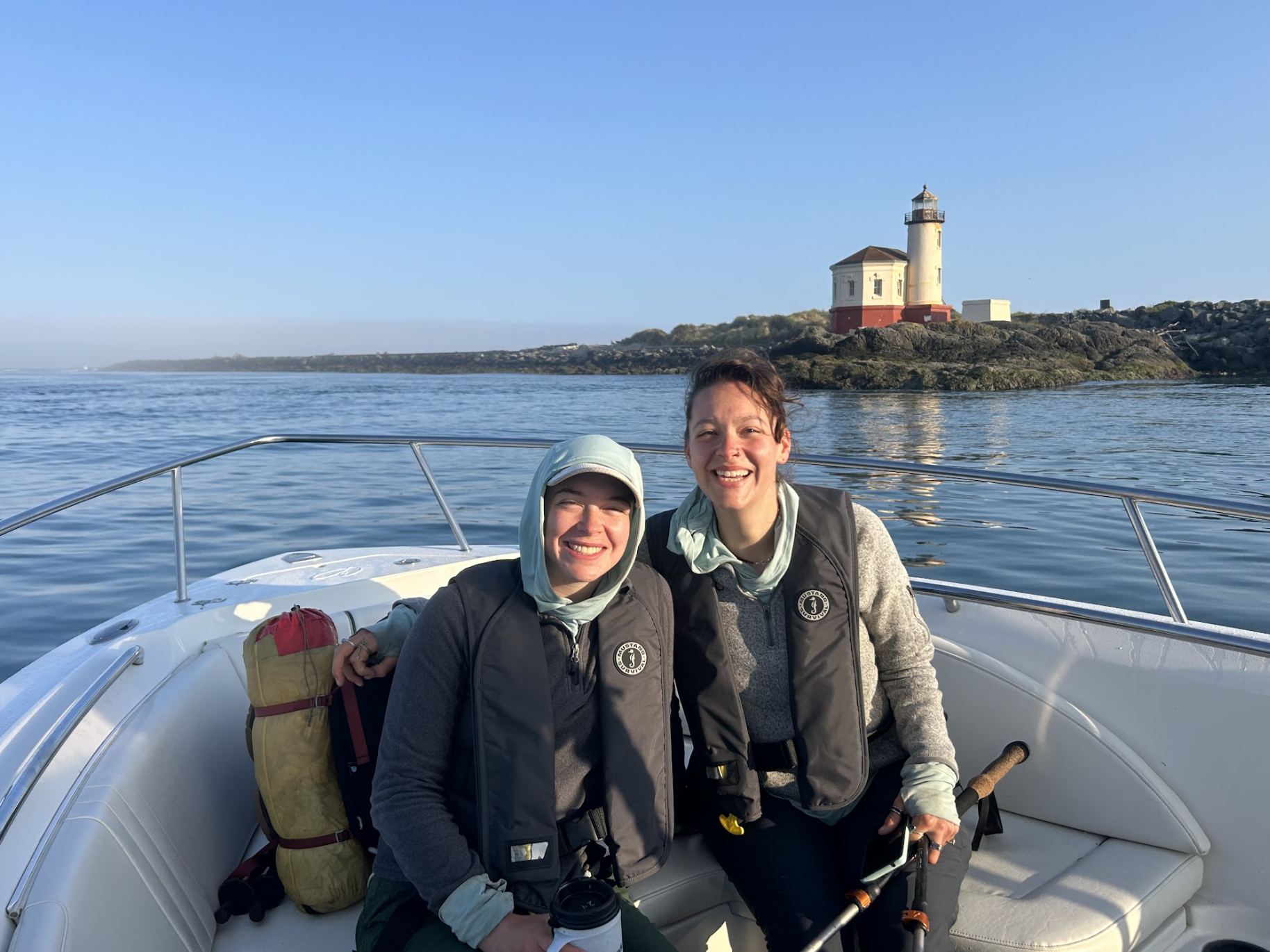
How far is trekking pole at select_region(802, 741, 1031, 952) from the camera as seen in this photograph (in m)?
1.67

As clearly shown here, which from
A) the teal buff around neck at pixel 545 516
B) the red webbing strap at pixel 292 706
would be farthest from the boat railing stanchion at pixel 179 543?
the teal buff around neck at pixel 545 516

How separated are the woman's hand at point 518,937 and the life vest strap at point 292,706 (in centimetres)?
69

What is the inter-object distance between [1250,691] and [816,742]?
109 cm

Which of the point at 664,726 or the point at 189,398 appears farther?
the point at 189,398

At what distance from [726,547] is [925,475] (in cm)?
93

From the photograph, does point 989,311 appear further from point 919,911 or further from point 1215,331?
point 919,911

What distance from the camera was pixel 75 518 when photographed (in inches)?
390

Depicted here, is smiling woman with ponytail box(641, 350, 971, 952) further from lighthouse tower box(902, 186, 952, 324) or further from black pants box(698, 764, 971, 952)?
lighthouse tower box(902, 186, 952, 324)

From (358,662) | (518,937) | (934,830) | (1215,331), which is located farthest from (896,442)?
(1215,331)

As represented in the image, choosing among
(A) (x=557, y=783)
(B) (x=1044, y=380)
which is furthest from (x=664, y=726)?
(B) (x=1044, y=380)

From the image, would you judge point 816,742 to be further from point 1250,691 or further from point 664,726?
point 1250,691

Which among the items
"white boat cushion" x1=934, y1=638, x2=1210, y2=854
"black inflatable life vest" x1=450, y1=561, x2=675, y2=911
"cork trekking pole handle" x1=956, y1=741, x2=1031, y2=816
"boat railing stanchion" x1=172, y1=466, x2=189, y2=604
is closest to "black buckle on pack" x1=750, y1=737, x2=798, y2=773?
"black inflatable life vest" x1=450, y1=561, x2=675, y2=911

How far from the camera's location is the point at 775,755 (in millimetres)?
1953

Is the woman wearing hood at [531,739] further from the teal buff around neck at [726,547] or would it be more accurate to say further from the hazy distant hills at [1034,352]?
the hazy distant hills at [1034,352]
